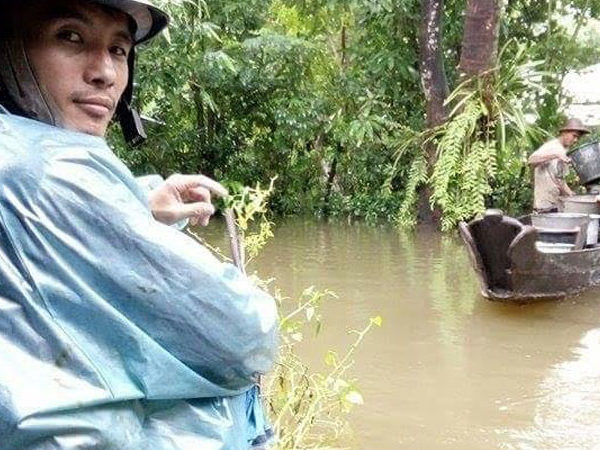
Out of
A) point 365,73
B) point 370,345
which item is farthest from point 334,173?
point 370,345

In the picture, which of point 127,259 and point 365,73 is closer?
point 127,259

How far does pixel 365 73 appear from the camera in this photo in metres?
13.1

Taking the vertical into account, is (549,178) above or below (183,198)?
below

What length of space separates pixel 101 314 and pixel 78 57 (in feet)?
1.25

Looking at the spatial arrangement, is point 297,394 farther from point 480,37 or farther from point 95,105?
point 480,37

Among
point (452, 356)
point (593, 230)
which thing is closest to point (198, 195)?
point (452, 356)

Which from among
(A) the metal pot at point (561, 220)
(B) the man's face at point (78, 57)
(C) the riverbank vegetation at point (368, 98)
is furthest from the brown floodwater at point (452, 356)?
(B) the man's face at point (78, 57)

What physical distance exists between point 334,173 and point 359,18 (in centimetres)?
276

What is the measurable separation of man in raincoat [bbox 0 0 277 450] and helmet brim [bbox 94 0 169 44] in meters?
0.02

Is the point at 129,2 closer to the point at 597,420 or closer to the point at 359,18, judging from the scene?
the point at 597,420

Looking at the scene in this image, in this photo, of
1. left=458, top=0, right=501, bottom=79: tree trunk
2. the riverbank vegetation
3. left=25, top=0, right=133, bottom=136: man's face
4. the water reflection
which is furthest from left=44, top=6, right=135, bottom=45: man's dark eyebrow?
left=458, top=0, right=501, bottom=79: tree trunk

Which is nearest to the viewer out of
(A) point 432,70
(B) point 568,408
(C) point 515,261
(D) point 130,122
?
(D) point 130,122

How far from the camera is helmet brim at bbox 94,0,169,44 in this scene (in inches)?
44.7

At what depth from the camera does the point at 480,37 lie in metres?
10.8
